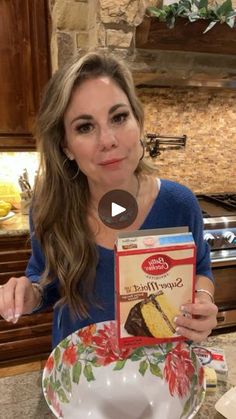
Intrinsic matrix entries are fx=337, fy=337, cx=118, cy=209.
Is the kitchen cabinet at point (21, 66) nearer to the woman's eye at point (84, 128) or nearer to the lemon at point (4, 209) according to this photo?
the lemon at point (4, 209)

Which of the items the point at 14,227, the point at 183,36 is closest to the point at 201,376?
the point at 14,227

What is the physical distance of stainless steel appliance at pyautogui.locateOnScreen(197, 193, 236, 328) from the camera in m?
1.92

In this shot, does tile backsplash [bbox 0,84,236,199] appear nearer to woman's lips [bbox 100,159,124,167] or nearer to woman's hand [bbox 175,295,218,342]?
woman's lips [bbox 100,159,124,167]

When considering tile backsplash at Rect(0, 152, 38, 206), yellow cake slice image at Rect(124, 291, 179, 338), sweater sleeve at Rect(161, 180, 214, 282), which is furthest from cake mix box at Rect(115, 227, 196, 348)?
tile backsplash at Rect(0, 152, 38, 206)

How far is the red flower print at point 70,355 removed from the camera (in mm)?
609

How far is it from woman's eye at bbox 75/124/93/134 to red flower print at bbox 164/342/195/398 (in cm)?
48

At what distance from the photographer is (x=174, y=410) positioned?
57cm

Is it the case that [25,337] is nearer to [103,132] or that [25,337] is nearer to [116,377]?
[116,377]

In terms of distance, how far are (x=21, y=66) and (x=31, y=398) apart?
180cm

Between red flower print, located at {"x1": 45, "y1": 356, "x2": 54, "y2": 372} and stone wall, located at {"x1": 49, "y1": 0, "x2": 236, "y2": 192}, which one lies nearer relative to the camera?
red flower print, located at {"x1": 45, "y1": 356, "x2": 54, "y2": 372}

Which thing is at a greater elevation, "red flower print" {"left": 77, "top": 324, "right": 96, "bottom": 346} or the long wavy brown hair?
the long wavy brown hair

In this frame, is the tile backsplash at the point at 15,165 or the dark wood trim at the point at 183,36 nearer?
the dark wood trim at the point at 183,36

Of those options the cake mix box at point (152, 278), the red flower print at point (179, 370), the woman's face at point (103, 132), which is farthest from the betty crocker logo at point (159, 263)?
the woman's face at point (103, 132)
